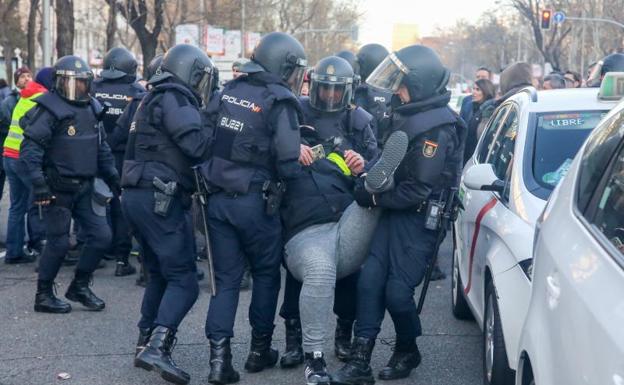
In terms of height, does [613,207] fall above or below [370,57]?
above

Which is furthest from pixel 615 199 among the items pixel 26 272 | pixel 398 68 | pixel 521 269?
pixel 26 272

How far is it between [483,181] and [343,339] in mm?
1497

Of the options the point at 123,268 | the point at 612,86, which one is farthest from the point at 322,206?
the point at 123,268

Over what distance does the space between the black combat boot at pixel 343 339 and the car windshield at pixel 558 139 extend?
1.59m

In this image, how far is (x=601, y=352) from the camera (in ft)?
8.18

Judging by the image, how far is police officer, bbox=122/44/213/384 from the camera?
18.4ft

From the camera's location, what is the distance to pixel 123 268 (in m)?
8.94

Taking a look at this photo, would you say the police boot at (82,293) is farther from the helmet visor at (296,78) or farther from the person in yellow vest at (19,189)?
the helmet visor at (296,78)

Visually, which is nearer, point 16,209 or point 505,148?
point 505,148

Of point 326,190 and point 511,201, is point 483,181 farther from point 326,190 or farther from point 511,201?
point 326,190

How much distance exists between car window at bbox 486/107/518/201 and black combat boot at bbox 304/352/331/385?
52.0 inches

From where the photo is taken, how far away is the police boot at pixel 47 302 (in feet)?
24.3

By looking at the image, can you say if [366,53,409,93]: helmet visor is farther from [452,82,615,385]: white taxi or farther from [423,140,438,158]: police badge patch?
[452,82,615,385]: white taxi

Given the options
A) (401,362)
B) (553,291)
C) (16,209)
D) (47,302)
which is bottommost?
(47,302)
